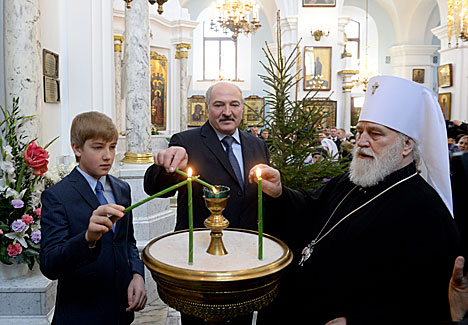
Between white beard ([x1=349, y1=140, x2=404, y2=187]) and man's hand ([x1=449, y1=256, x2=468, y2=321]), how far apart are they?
0.74 m

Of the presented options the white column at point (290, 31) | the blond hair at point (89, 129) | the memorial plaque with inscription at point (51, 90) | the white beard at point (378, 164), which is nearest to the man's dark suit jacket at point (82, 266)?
the blond hair at point (89, 129)

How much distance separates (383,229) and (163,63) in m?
11.3

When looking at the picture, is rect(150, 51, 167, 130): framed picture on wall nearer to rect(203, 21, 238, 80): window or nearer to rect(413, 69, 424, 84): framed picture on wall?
rect(203, 21, 238, 80): window

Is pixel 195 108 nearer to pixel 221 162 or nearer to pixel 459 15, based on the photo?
pixel 459 15

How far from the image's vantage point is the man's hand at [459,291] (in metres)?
1.52

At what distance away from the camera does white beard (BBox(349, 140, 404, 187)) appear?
7.19ft

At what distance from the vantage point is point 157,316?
3910mm

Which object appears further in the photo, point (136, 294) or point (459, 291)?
point (136, 294)

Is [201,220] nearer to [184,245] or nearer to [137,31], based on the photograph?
[184,245]

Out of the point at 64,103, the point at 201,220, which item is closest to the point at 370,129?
the point at 201,220

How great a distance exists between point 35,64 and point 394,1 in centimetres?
2068

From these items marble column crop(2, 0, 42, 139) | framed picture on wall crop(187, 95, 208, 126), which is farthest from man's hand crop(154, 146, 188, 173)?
framed picture on wall crop(187, 95, 208, 126)

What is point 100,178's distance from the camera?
209 cm

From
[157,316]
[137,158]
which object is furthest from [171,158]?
[137,158]
